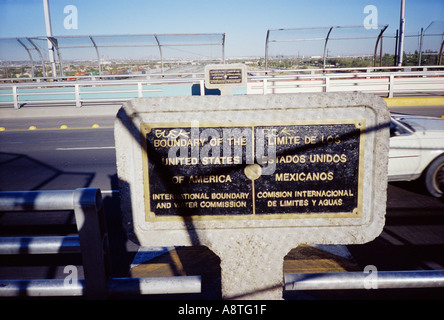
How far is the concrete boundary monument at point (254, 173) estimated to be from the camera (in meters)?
2.01

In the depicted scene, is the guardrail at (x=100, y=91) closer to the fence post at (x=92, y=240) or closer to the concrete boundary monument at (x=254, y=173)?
the concrete boundary monument at (x=254, y=173)

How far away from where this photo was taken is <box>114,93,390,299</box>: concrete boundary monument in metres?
2.01

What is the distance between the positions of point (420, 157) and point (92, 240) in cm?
582

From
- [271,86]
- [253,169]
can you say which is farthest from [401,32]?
[253,169]

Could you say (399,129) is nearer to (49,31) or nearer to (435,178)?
(435,178)

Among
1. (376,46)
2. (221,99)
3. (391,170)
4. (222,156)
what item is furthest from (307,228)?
(376,46)

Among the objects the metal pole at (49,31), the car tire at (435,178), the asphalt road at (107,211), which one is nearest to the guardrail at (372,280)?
the asphalt road at (107,211)

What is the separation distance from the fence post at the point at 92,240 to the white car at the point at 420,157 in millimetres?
5447

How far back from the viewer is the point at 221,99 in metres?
1.99

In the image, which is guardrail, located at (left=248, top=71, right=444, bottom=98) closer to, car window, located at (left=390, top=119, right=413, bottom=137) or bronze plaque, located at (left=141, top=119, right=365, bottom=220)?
car window, located at (left=390, top=119, right=413, bottom=137)
